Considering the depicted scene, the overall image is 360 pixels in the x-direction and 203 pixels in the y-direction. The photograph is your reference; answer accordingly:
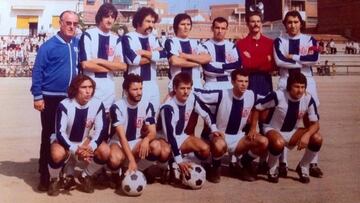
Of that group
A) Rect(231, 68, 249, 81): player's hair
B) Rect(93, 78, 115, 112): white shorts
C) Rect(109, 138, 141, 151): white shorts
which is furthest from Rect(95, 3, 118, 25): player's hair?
Rect(231, 68, 249, 81): player's hair

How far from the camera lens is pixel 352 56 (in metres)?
29.4

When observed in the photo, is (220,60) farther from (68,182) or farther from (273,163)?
(68,182)

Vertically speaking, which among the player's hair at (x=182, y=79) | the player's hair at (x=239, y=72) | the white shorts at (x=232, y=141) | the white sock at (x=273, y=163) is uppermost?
the player's hair at (x=239, y=72)

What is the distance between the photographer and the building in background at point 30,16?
111 feet

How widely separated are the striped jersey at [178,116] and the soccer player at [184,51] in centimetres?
37

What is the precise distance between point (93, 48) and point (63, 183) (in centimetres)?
140

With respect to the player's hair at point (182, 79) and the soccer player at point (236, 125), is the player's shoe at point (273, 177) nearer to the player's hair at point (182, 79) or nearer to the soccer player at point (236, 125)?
the soccer player at point (236, 125)

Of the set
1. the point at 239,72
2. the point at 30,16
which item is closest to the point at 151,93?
the point at 239,72

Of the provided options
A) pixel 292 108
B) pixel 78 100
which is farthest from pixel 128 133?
pixel 292 108

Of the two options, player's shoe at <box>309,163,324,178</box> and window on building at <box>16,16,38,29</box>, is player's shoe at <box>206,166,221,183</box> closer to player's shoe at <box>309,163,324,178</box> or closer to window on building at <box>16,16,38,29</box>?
player's shoe at <box>309,163,324,178</box>

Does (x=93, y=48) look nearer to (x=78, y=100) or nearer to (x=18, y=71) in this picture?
(x=78, y=100)

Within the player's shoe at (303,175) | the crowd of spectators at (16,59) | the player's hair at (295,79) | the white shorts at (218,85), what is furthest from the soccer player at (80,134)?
the crowd of spectators at (16,59)

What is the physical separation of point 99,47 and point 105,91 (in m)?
0.46

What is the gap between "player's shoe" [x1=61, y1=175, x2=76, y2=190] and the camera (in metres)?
5.03
